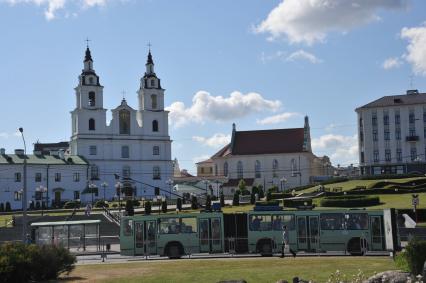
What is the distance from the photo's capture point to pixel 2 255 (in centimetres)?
2358

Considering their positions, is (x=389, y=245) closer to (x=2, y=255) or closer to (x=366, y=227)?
(x=366, y=227)

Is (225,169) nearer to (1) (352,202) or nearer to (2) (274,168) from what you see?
(2) (274,168)

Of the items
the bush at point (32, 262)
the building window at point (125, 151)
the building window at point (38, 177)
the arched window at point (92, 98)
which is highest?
the arched window at point (92, 98)

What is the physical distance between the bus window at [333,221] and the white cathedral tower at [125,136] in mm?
69589

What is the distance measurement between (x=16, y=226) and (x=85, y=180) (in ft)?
152

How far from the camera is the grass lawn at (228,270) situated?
23.3 m

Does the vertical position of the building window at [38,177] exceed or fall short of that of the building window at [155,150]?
it falls short

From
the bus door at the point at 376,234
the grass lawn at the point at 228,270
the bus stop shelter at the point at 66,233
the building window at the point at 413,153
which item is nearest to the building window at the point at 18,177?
the bus stop shelter at the point at 66,233

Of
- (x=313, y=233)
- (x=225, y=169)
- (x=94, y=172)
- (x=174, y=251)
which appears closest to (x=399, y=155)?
(x=225, y=169)

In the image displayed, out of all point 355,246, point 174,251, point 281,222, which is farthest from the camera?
point 174,251

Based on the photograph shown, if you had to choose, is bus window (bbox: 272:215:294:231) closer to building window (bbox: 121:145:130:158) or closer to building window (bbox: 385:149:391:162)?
building window (bbox: 121:145:130:158)

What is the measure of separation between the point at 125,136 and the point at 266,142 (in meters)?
31.0

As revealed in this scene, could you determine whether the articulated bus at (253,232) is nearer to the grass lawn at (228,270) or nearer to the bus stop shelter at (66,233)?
the bus stop shelter at (66,233)

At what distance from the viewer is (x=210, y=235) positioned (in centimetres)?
3556
